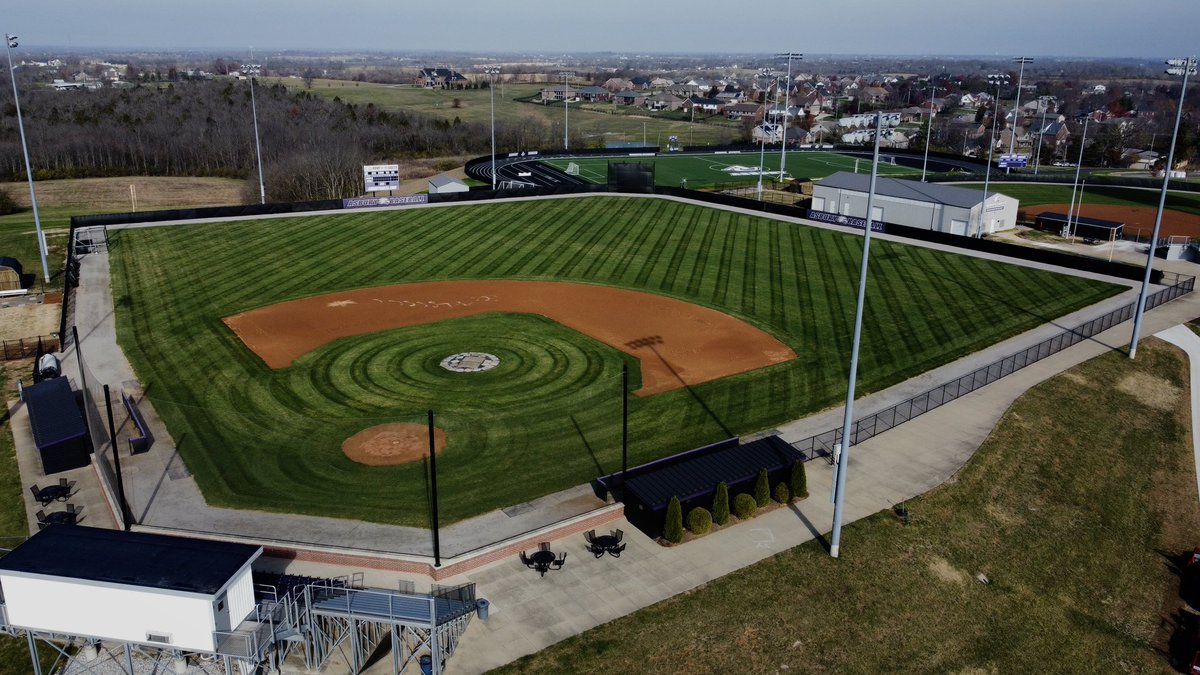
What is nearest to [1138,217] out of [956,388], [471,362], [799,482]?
[956,388]

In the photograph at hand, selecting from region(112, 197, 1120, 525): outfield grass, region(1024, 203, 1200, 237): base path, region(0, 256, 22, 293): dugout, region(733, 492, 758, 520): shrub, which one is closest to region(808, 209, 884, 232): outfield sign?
region(112, 197, 1120, 525): outfield grass

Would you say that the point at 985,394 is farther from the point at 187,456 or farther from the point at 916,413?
the point at 187,456

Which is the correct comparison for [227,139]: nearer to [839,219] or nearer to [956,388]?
[839,219]

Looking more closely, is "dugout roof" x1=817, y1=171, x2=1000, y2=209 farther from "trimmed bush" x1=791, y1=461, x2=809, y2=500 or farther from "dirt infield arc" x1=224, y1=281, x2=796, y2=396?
"trimmed bush" x1=791, y1=461, x2=809, y2=500

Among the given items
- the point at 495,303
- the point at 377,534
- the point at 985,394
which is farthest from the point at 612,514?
the point at 495,303

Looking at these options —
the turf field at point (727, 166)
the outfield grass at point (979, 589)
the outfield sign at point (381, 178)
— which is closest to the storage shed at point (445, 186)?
the outfield sign at point (381, 178)

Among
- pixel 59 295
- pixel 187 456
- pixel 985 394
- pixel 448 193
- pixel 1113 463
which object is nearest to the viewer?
pixel 187 456

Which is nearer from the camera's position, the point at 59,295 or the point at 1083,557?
the point at 1083,557
